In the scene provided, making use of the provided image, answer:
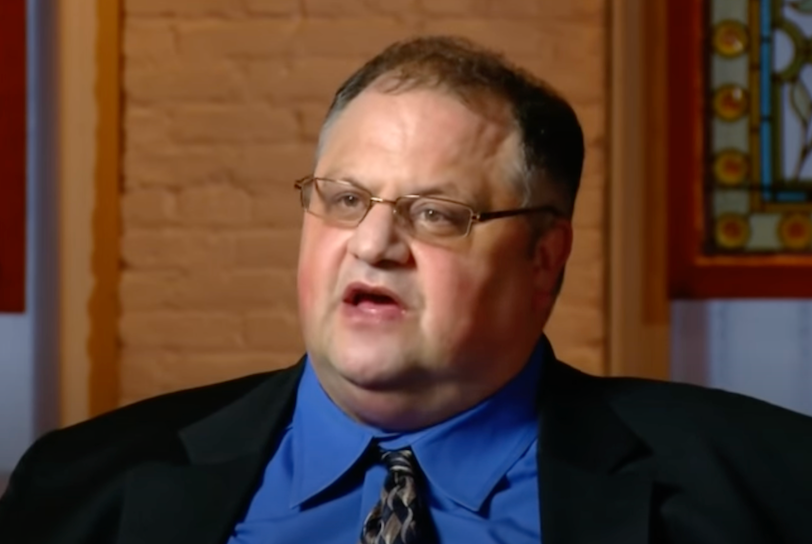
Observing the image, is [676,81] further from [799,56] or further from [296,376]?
[296,376]

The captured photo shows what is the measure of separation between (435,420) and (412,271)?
0.16 metres

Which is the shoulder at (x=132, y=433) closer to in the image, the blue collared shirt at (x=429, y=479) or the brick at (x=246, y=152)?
the blue collared shirt at (x=429, y=479)

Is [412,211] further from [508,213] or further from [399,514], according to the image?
[399,514]

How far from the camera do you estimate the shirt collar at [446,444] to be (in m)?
1.31

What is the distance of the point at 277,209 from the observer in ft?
7.68

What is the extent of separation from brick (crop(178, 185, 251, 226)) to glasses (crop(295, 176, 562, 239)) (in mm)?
1045

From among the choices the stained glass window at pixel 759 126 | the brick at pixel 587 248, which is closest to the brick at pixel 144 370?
the brick at pixel 587 248

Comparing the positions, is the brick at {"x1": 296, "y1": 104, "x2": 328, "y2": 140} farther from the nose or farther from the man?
the nose

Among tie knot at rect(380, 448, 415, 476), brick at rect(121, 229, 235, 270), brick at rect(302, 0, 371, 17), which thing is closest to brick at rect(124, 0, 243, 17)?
brick at rect(302, 0, 371, 17)

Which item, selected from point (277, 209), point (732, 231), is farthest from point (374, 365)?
point (732, 231)

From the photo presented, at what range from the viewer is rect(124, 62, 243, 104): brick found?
233 cm

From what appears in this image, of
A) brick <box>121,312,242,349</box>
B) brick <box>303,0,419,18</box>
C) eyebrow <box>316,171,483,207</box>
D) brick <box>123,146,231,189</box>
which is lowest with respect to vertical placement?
brick <box>121,312,242,349</box>

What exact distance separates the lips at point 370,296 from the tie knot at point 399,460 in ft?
0.50

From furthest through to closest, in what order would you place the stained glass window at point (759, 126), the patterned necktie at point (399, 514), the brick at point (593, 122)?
the stained glass window at point (759, 126), the brick at point (593, 122), the patterned necktie at point (399, 514)
